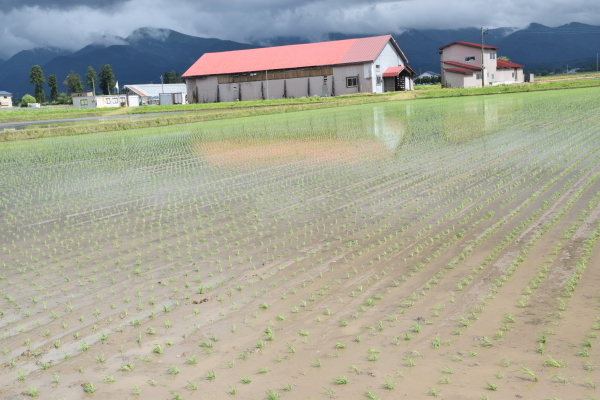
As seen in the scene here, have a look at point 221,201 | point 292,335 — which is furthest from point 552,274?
point 221,201

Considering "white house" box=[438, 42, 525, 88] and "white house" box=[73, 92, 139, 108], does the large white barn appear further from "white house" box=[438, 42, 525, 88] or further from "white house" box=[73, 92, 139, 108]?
"white house" box=[73, 92, 139, 108]

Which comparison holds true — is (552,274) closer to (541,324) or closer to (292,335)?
(541,324)

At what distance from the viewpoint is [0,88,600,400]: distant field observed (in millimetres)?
3596

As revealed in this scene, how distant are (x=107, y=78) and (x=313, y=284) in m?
109

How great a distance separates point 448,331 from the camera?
404cm

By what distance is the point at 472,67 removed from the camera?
55.2m

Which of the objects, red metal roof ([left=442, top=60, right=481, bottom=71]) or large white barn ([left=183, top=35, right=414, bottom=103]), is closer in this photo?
large white barn ([left=183, top=35, right=414, bottom=103])

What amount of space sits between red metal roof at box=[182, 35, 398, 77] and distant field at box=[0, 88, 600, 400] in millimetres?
41538

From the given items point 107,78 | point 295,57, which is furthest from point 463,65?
point 107,78

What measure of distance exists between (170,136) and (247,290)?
755 inches

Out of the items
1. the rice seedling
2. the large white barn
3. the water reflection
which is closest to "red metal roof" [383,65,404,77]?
the large white barn

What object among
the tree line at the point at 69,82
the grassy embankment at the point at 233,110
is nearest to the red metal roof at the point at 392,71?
the grassy embankment at the point at 233,110

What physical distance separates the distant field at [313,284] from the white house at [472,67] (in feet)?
146

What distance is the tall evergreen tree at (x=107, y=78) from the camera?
104 metres
